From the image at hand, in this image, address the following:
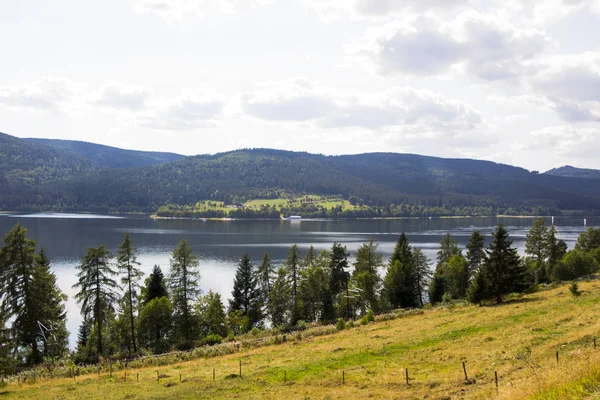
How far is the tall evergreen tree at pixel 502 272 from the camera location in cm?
4728

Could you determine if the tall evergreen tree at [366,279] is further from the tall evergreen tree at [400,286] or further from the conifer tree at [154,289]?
Answer: the conifer tree at [154,289]

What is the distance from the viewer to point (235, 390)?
24.8 meters

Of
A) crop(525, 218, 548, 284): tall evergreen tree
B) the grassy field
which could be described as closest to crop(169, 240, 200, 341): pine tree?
the grassy field

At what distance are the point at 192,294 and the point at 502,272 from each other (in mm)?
34216

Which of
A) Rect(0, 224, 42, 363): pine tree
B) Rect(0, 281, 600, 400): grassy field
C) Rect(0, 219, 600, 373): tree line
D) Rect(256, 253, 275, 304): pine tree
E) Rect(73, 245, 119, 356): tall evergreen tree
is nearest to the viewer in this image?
Rect(0, 281, 600, 400): grassy field

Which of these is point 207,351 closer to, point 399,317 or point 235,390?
point 235,390

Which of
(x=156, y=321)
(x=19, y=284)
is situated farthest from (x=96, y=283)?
(x=156, y=321)

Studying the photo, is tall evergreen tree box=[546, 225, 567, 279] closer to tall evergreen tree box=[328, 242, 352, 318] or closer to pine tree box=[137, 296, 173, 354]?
tall evergreen tree box=[328, 242, 352, 318]

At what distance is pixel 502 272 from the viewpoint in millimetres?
47438

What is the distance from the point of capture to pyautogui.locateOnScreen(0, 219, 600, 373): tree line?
131ft

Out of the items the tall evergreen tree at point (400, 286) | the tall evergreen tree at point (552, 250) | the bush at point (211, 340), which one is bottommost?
the bush at point (211, 340)

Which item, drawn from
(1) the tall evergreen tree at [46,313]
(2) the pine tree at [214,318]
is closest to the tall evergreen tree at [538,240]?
(2) the pine tree at [214,318]

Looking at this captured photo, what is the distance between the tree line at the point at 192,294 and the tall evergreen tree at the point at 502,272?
101mm

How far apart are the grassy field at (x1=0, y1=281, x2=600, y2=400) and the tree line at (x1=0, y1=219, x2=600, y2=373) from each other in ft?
32.4
